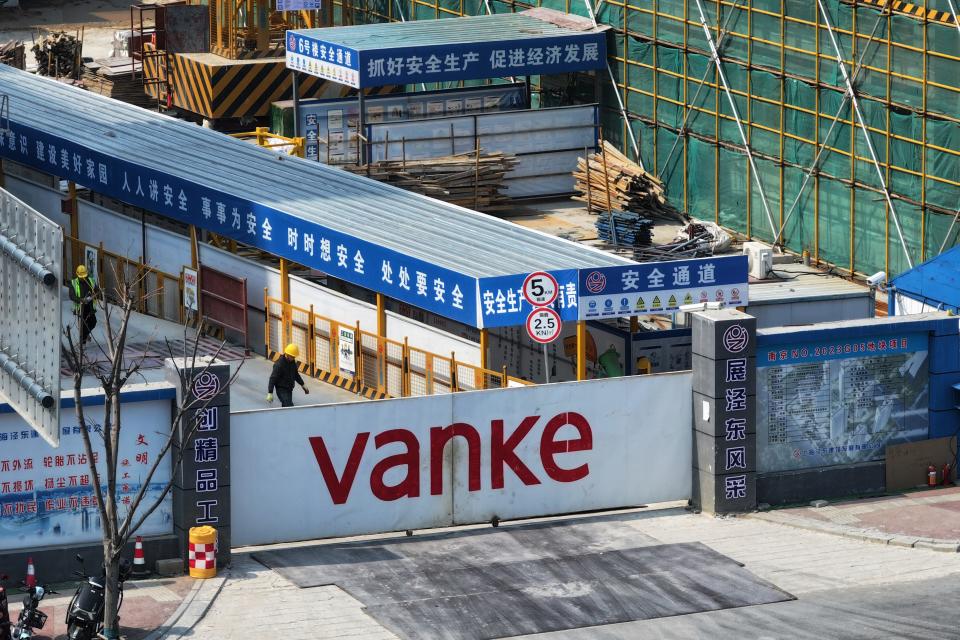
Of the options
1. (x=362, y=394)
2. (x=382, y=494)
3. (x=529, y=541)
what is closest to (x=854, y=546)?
(x=529, y=541)

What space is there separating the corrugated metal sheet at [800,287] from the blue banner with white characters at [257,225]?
216 inches

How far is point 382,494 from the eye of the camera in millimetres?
23672

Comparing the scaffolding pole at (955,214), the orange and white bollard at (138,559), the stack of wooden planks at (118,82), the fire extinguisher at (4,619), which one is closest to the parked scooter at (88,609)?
the fire extinguisher at (4,619)

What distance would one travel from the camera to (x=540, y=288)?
1025 inches

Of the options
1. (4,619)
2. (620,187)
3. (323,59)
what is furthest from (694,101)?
(4,619)

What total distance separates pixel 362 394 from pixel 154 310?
687cm

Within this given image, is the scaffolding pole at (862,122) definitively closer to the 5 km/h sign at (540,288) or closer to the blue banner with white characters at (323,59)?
the blue banner with white characters at (323,59)

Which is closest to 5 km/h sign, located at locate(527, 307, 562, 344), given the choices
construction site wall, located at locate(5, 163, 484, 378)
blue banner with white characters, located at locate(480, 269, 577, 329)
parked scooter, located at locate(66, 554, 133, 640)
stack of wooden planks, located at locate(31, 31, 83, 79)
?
blue banner with white characters, located at locate(480, 269, 577, 329)

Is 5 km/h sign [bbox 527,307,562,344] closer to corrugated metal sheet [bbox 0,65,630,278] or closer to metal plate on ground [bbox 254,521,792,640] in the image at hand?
corrugated metal sheet [bbox 0,65,630,278]

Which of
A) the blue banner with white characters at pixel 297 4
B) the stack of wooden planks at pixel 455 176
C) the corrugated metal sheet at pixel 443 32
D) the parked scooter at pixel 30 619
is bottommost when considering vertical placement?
the parked scooter at pixel 30 619

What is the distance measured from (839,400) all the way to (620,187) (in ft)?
60.6

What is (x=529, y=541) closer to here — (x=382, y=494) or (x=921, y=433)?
(x=382, y=494)

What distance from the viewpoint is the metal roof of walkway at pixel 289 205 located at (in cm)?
2945

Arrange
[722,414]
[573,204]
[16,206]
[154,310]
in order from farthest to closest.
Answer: [573,204] → [154,310] → [722,414] → [16,206]
